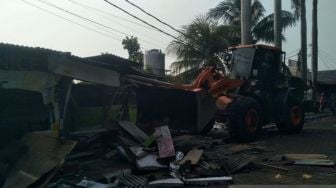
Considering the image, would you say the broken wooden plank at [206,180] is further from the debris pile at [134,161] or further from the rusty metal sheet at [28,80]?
the rusty metal sheet at [28,80]

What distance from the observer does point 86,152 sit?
38.6 feet

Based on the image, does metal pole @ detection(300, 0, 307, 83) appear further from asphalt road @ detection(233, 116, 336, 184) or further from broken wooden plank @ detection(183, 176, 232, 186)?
broken wooden plank @ detection(183, 176, 232, 186)

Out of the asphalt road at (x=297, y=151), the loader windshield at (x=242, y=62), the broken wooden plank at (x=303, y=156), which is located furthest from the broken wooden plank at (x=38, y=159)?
the loader windshield at (x=242, y=62)

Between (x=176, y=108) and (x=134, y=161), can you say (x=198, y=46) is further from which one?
(x=134, y=161)

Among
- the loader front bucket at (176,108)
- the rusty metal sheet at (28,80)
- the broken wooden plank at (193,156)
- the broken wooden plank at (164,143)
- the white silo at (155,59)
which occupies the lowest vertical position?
the broken wooden plank at (193,156)

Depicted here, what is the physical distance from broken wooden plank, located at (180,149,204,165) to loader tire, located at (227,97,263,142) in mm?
3258

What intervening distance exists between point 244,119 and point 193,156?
419cm

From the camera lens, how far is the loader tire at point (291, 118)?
54.0ft

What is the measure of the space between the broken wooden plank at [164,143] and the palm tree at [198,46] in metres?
18.2

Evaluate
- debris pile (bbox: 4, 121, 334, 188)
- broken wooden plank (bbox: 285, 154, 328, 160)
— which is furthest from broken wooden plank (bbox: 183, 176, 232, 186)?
broken wooden plank (bbox: 285, 154, 328, 160)

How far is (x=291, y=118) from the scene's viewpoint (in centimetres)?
1667

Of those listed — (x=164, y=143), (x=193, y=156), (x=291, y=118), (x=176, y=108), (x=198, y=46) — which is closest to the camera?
(x=193, y=156)

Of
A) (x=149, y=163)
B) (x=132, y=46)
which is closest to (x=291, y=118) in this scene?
(x=149, y=163)

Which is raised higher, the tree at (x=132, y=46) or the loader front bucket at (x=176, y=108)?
the tree at (x=132, y=46)
